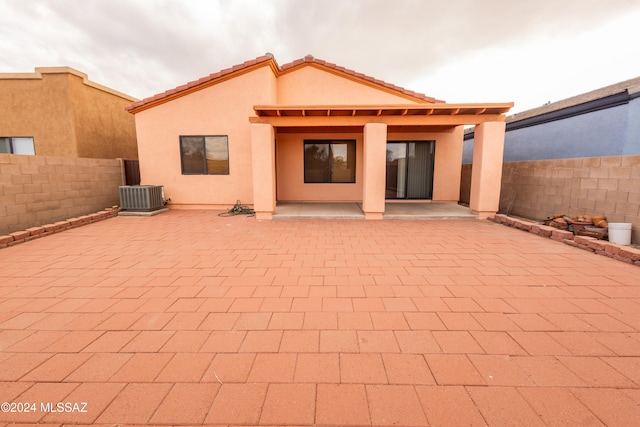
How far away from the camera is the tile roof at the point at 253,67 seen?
8.34 meters

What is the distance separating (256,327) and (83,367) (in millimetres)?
1262

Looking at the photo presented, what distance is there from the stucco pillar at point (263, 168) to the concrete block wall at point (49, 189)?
16.1 feet

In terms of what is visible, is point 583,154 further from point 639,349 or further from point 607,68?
point 607,68

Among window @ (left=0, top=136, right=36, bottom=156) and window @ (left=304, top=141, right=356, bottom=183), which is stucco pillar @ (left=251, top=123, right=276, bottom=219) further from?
window @ (left=0, top=136, right=36, bottom=156)

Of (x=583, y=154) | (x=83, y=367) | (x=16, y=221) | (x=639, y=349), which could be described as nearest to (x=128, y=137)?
(x=16, y=221)

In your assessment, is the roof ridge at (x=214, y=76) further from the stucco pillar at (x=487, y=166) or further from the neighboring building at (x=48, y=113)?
the stucco pillar at (x=487, y=166)

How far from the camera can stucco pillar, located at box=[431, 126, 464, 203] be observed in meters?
9.53

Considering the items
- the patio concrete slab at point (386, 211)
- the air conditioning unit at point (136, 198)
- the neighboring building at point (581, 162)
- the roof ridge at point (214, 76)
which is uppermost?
the roof ridge at point (214, 76)

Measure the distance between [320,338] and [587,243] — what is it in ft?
17.5

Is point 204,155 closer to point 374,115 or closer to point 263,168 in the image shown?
point 263,168

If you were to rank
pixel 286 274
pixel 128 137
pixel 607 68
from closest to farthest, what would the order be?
pixel 286 274 → pixel 128 137 → pixel 607 68

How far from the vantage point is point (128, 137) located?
39.6ft

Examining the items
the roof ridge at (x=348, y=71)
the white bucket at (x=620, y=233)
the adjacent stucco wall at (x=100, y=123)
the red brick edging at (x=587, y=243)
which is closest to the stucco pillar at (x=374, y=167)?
the roof ridge at (x=348, y=71)

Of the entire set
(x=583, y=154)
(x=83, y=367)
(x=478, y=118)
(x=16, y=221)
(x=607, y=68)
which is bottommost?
(x=83, y=367)
